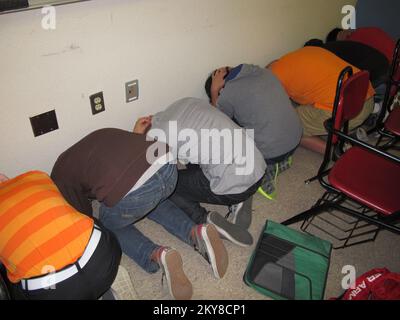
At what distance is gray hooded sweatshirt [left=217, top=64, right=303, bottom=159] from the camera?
1.76m

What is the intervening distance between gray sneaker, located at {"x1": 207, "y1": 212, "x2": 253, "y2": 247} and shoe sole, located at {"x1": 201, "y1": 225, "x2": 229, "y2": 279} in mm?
90

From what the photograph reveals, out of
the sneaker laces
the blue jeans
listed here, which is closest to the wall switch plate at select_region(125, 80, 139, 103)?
the blue jeans

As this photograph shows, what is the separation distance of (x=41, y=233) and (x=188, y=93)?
1412 mm

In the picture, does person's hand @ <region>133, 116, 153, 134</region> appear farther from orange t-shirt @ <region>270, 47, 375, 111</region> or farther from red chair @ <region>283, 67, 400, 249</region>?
orange t-shirt @ <region>270, 47, 375, 111</region>

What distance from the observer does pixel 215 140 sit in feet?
4.86

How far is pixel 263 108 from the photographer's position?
176 centimetres

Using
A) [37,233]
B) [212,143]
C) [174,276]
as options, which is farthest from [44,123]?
[174,276]

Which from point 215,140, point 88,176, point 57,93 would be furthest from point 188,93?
point 88,176

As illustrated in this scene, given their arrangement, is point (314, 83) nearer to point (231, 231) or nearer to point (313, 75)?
point (313, 75)

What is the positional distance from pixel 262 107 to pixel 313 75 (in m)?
0.58

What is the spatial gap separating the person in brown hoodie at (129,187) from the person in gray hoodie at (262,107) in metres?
0.62

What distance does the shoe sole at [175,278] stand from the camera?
1403 millimetres

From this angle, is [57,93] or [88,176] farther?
[57,93]
